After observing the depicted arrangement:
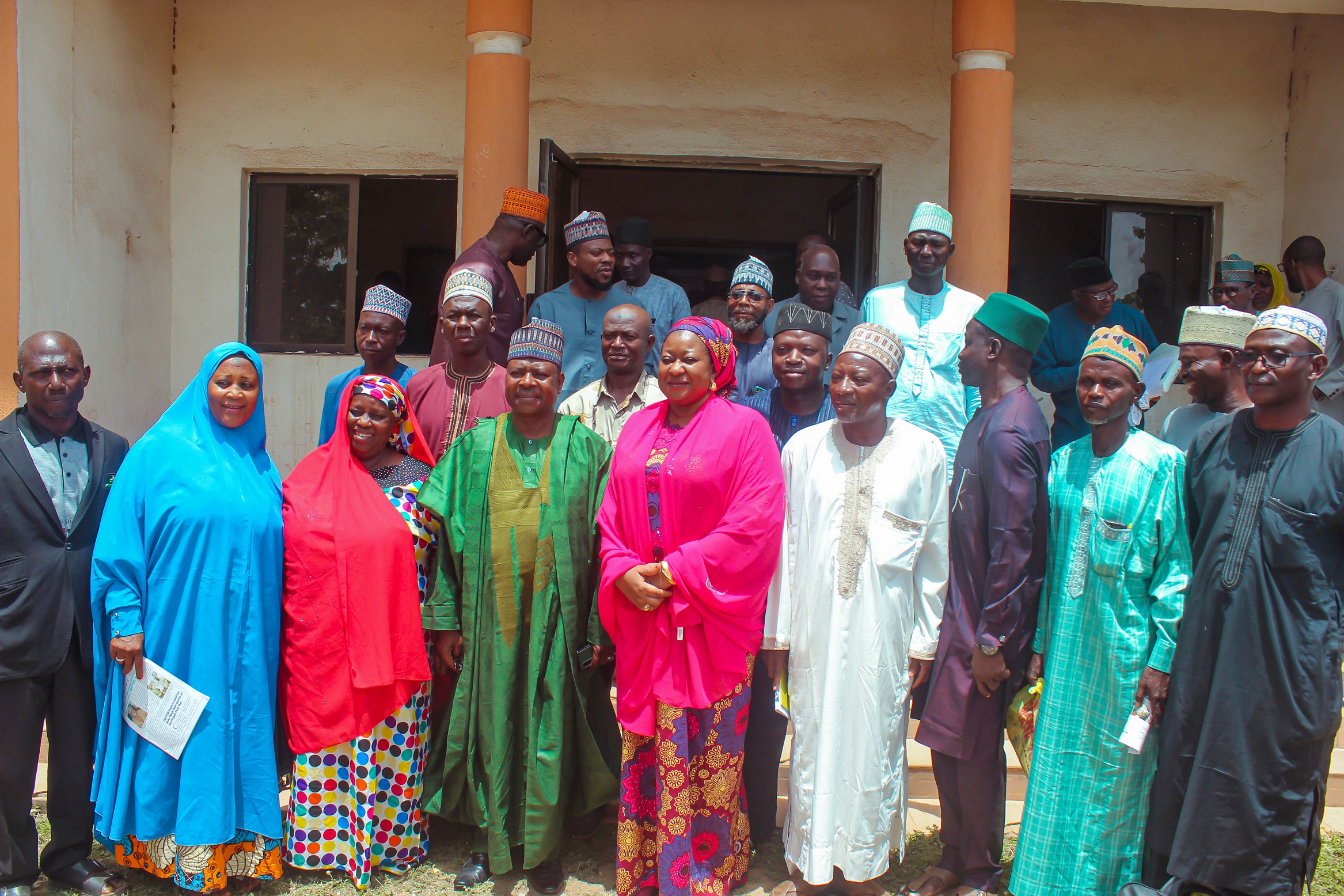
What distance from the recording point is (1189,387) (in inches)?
157

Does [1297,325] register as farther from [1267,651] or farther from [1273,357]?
[1267,651]

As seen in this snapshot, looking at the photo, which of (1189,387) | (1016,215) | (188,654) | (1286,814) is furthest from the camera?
(1016,215)

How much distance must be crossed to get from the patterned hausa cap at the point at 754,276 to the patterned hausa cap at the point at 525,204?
52.5 inches

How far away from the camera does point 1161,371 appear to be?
5.03 metres

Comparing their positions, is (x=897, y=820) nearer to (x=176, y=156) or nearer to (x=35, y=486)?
(x=35, y=486)

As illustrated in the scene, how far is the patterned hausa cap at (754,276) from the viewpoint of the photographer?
4.60 metres

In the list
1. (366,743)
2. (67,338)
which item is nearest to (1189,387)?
(366,743)

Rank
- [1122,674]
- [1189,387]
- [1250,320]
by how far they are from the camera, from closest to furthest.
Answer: [1122,674]
[1250,320]
[1189,387]

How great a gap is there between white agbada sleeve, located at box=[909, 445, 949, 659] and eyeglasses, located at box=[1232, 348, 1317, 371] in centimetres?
97

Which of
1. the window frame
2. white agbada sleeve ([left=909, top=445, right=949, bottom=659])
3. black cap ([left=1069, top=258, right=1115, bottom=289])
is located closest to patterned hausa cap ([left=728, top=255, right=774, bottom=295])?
white agbada sleeve ([left=909, top=445, right=949, bottom=659])

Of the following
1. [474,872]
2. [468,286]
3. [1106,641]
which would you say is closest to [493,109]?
[468,286]

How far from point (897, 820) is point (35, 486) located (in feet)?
10.4

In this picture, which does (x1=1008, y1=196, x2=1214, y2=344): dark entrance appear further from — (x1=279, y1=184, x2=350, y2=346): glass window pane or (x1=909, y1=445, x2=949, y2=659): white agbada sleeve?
(x1=279, y1=184, x2=350, y2=346): glass window pane

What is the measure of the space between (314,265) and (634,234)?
2.92 metres
